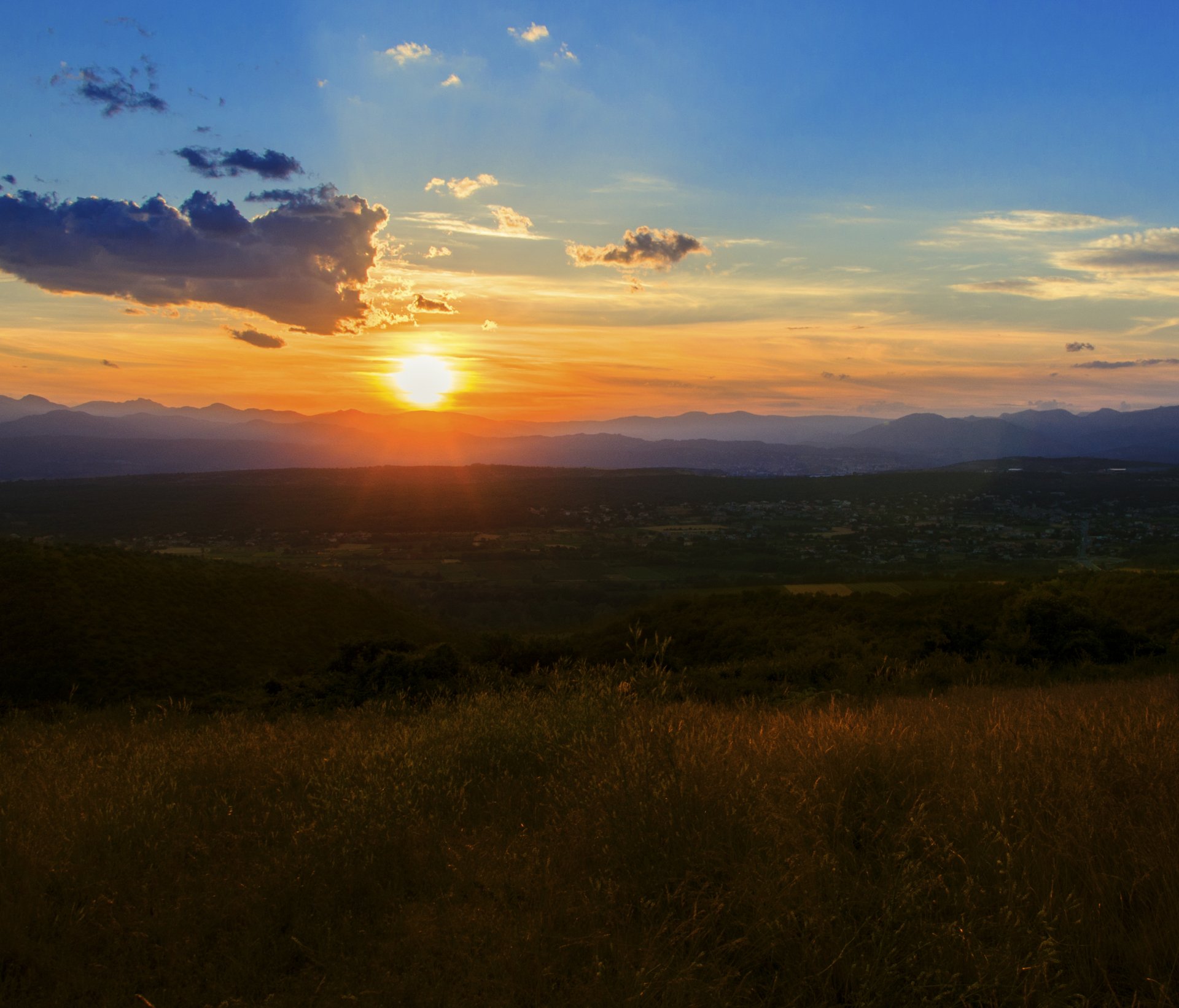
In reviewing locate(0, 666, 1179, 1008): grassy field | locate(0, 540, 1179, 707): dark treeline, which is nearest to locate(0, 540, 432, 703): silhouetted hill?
locate(0, 540, 1179, 707): dark treeline

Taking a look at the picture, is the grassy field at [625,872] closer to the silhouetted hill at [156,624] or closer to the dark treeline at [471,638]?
the dark treeline at [471,638]

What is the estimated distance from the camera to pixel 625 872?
3650mm

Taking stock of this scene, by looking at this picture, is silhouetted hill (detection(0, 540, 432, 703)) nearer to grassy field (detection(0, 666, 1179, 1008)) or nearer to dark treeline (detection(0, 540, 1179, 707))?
dark treeline (detection(0, 540, 1179, 707))

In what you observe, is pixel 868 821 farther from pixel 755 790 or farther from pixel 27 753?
pixel 27 753

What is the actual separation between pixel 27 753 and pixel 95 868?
14.6ft

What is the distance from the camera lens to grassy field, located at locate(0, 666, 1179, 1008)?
117 inches

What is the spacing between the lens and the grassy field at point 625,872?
9.74 ft

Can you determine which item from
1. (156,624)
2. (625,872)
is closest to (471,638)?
(156,624)

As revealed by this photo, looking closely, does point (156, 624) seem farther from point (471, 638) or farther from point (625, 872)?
point (625, 872)

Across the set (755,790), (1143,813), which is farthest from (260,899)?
(1143,813)

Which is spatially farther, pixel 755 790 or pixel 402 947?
pixel 755 790

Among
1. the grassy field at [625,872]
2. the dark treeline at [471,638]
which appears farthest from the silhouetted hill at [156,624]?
the grassy field at [625,872]

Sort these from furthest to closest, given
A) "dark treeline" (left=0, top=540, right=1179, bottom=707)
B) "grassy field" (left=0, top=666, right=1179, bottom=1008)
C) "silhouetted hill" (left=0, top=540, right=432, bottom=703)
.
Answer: "silhouetted hill" (left=0, top=540, right=432, bottom=703) → "dark treeline" (left=0, top=540, right=1179, bottom=707) → "grassy field" (left=0, top=666, right=1179, bottom=1008)

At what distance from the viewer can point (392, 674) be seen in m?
12.8
